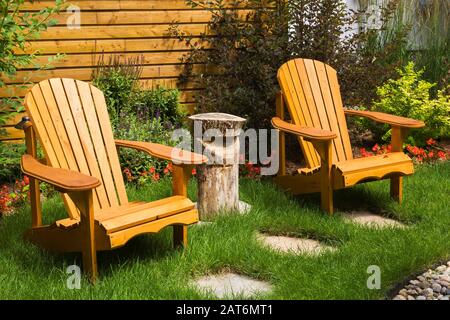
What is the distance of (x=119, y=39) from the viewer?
6379mm

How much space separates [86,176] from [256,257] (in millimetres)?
Result: 1037

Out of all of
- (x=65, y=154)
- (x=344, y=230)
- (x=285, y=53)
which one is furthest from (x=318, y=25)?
(x=65, y=154)

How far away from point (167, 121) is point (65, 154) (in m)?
2.31

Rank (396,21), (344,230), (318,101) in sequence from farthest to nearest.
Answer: (396,21)
(318,101)
(344,230)

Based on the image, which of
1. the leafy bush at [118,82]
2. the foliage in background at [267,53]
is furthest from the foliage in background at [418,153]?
the leafy bush at [118,82]

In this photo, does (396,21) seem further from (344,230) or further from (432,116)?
(344,230)

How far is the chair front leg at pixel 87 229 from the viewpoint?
337cm

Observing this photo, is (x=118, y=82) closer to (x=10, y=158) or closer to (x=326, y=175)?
(x=10, y=158)

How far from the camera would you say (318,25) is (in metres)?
6.10

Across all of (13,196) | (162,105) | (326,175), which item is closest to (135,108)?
(162,105)
